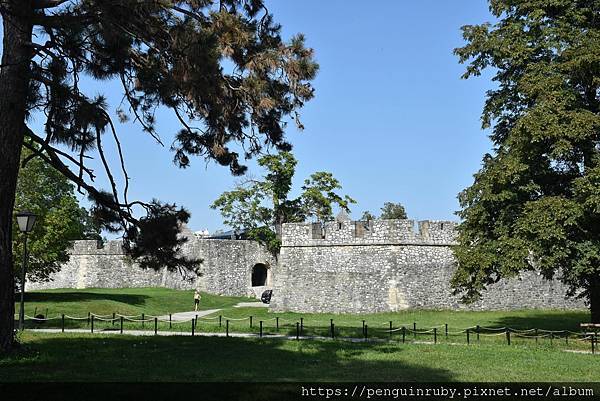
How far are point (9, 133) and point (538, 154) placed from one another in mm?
12605

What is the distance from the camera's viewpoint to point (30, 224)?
44.1ft

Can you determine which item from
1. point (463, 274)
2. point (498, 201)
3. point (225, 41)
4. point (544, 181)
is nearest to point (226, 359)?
point (225, 41)

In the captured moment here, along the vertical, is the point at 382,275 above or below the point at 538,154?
below

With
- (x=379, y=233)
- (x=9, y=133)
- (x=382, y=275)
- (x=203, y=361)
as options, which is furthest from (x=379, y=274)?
(x=9, y=133)

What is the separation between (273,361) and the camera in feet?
34.0

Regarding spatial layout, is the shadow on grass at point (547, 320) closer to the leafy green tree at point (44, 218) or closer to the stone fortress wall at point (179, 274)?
the stone fortress wall at point (179, 274)

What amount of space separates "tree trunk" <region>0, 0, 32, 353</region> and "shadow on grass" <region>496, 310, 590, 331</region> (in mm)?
15452

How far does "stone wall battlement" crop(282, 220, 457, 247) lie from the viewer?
26312mm

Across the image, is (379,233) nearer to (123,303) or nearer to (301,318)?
(301,318)

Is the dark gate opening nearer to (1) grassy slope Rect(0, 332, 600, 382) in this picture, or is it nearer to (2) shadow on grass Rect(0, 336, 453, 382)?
(1) grassy slope Rect(0, 332, 600, 382)

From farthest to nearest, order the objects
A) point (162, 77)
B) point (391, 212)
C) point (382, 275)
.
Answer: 1. point (391, 212)
2. point (382, 275)
3. point (162, 77)

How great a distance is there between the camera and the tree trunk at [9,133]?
9.38 metres

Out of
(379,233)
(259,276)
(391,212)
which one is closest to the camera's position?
(379,233)

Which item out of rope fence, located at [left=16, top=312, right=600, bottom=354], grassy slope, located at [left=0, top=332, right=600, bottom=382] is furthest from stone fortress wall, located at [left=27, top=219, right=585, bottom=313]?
grassy slope, located at [left=0, top=332, right=600, bottom=382]
